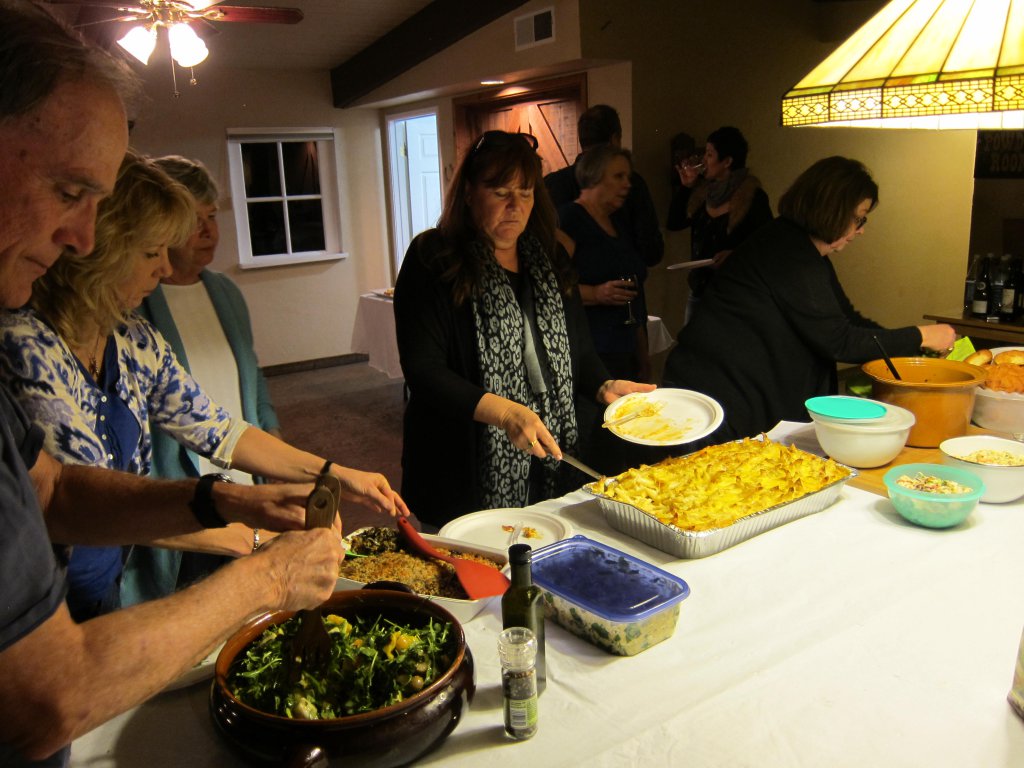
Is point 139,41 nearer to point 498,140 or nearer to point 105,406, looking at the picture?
point 498,140

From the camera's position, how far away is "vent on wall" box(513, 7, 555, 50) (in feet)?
14.3

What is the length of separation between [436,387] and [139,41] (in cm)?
251

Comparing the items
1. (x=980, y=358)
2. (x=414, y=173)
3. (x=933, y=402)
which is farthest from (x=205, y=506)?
(x=414, y=173)

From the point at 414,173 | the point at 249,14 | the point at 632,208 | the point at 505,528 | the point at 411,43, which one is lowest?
the point at 505,528

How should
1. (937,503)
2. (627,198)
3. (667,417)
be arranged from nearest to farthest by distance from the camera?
(937,503), (667,417), (627,198)

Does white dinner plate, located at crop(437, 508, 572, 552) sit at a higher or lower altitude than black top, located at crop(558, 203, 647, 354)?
lower

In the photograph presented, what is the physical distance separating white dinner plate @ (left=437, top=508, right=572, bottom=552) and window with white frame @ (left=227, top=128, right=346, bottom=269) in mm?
5491

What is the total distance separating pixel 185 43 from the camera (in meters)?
3.38

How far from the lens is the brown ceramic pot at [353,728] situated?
851 millimetres

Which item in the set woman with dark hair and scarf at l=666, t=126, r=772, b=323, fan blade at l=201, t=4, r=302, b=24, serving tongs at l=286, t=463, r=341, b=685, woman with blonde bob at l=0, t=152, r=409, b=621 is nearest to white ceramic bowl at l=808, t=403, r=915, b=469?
woman with blonde bob at l=0, t=152, r=409, b=621

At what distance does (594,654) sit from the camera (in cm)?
116

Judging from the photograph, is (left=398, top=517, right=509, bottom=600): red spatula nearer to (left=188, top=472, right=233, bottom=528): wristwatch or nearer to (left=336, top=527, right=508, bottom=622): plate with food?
(left=336, top=527, right=508, bottom=622): plate with food

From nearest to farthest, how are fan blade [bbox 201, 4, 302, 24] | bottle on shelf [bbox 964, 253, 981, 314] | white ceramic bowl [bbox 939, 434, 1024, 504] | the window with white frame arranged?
white ceramic bowl [bbox 939, 434, 1024, 504] < fan blade [bbox 201, 4, 302, 24] < bottle on shelf [bbox 964, 253, 981, 314] < the window with white frame

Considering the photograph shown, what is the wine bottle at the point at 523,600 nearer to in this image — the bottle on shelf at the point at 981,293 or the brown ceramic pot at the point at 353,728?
the brown ceramic pot at the point at 353,728
